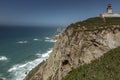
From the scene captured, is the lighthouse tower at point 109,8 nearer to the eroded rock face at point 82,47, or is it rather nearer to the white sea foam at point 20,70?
the eroded rock face at point 82,47

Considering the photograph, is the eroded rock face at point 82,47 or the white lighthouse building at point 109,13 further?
the white lighthouse building at point 109,13

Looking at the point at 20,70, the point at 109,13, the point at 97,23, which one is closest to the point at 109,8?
the point at 109,13

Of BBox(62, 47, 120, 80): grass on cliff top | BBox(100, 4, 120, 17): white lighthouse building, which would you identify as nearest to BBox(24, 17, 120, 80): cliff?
BBox(62, 47, 120, 80): grass on cliff top

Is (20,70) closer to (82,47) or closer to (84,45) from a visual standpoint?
(82,47)

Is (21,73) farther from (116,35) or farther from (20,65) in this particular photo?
(116,35)

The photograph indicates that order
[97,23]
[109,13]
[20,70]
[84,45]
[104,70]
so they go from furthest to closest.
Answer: [20,70] → [109,13] → [97,23] → [84,45] → [104,70]

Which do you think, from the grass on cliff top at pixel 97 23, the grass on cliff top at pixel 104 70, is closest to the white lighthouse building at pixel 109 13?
the grass on cliff top at pixel 97 23

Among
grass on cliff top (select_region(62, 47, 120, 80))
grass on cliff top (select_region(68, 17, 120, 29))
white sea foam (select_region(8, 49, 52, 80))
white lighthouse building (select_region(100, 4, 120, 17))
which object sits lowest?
white sea foam (select_region(8, 49, 52, 80))

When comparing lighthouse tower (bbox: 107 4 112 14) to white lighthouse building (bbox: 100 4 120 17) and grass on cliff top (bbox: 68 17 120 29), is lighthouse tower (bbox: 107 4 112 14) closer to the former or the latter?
white lighthouse building (bbox: 100 4 120 17)

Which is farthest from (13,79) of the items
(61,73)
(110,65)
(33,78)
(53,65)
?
→ (110,65)

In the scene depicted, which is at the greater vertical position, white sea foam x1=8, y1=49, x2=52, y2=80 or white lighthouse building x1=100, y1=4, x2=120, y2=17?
white lighthouse building x1=100, y1=4, x2=120, y2=17

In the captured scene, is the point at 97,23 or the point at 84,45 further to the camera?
the point at 97,23

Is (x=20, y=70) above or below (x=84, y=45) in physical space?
below
